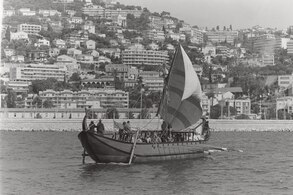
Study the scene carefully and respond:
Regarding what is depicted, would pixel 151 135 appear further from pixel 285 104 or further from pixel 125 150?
pixel 285 104

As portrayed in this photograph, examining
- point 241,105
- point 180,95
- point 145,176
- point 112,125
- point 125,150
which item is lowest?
point 112,125

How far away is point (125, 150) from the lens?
40.7m

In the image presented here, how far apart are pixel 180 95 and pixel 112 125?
5708 centimetres

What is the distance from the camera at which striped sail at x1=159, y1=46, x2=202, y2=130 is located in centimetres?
4600

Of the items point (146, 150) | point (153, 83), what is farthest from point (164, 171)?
point (153, 83)

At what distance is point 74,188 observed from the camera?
33.3 m

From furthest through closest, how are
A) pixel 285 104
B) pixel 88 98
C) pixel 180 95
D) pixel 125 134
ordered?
pixel 285 104
pixel 88 98
pixel 180 95
pixel 125 134

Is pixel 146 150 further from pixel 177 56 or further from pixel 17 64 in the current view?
pixel 17 64

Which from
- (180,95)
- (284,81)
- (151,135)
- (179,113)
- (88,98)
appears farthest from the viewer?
(284,81)

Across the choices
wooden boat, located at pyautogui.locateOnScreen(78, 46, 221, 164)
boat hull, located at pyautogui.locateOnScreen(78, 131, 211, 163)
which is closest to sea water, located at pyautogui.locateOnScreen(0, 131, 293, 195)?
boat hull, located at pyautogui.locateOnScreen(78, 131, 211, 163)

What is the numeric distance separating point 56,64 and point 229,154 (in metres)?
136

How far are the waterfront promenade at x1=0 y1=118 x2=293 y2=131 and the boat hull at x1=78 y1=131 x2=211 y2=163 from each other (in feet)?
168

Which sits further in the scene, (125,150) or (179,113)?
(179,113)

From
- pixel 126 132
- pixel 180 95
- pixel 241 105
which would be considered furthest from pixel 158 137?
pixel 241 105
